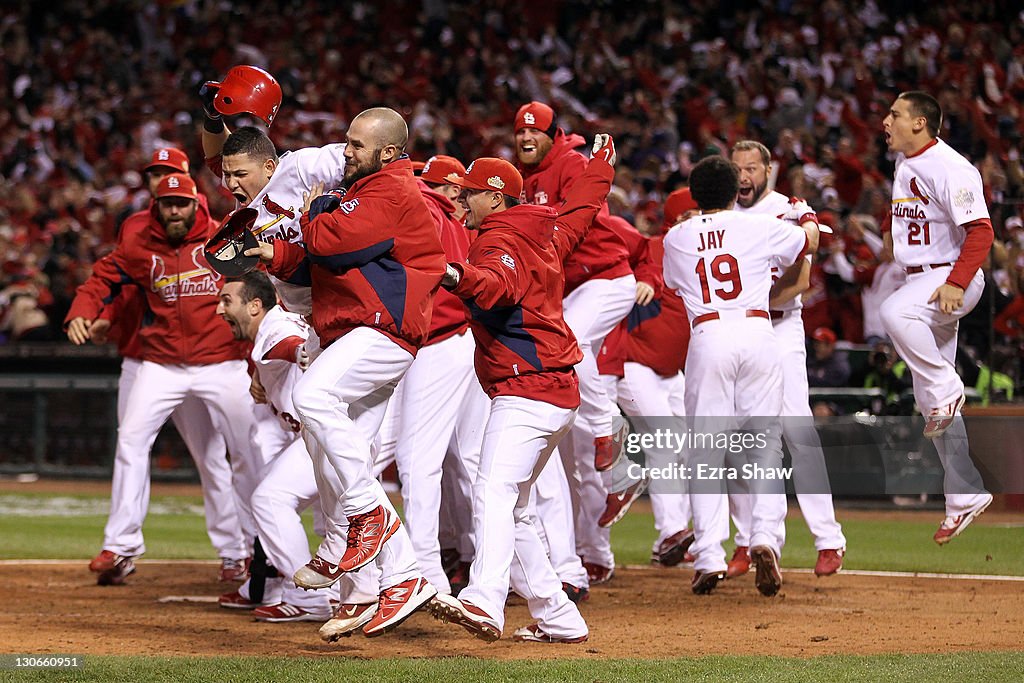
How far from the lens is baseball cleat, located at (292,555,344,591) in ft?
19.4

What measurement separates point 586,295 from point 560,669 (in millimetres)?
3380

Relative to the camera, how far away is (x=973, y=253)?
781cm

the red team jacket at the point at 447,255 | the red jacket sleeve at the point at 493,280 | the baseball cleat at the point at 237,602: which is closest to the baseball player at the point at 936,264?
the red team jacket at the point at 447,255

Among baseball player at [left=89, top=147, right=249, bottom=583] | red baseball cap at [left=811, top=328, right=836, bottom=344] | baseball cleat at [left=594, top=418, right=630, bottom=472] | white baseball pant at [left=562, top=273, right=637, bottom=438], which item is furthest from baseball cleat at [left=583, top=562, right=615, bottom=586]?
red baseball cap at [left=811, top=328, right=836, bottom=344]

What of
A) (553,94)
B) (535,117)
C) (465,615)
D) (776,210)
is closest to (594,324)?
(535,117)

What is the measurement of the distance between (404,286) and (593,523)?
10.9ft

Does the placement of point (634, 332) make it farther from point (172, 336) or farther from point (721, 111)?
point (721, 111)

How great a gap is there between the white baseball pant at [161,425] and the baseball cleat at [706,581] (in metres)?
2.96

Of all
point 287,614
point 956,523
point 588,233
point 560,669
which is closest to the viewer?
point 560,669

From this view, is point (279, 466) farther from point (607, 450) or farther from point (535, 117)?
point (535, 117)

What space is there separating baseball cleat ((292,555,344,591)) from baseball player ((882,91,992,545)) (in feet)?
12.8

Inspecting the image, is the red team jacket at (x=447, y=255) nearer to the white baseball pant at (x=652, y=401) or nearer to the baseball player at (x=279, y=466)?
the baseball player at (x=279, y=466)

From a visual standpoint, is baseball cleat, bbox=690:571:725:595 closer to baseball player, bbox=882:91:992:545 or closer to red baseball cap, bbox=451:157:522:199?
baseball player, bbox=882:91:992:545

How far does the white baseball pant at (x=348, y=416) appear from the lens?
5.81 meters
